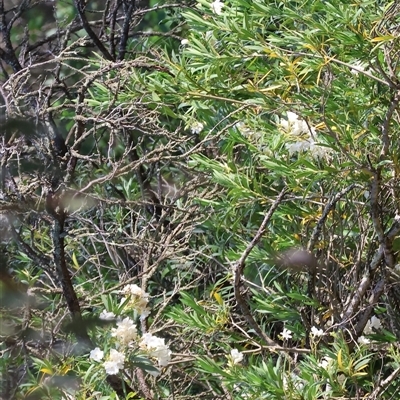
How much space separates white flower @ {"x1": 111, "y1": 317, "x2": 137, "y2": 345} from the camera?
2.62 metres

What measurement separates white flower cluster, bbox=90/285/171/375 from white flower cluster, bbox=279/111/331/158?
734 millimetres

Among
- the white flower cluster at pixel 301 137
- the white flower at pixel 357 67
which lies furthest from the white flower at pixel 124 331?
the white flower at pixel 357 67

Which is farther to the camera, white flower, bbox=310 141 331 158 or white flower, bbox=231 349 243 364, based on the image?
white flower, bbox=231 349 243 364

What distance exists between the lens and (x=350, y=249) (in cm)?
321

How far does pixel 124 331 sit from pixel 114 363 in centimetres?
11

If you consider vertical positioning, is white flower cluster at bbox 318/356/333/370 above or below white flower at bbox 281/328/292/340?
above

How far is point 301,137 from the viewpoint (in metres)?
2.75

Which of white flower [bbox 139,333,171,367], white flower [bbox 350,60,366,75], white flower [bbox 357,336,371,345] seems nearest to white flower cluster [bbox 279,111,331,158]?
white flower [bbox 350,60,366,75]

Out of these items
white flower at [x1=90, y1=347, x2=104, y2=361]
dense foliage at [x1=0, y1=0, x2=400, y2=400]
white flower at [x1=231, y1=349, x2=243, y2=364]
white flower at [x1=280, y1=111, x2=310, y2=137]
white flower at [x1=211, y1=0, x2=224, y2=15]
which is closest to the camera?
white flower at [x1=90, y1=347, x2=104, y2=361]

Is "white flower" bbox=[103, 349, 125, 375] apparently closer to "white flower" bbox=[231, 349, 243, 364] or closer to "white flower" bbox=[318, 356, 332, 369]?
"white flower" bbox=[231, 349, 243, 364]

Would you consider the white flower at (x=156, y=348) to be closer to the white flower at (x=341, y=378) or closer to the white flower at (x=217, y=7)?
the white flower at (x=341, y=378)

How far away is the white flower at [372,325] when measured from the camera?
10.2ft

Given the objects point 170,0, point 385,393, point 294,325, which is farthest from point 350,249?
point 170,0

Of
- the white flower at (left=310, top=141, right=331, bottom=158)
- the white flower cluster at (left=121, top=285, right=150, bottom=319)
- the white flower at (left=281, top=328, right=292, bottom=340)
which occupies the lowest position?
the white flower at (left=281, top=328, right=292, bottom=340)
